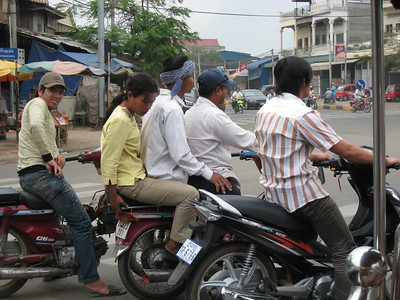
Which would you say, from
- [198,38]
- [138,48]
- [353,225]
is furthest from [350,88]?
[353,225]

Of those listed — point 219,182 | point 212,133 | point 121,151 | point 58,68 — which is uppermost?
point 58,68

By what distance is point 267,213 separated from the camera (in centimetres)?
319

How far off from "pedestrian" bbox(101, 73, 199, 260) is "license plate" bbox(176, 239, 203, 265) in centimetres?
50

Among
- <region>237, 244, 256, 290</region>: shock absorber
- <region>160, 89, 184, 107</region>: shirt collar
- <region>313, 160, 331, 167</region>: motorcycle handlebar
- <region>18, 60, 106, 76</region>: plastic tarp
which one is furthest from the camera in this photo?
<region>18, 60, 106, 76</region>: plastic tarp

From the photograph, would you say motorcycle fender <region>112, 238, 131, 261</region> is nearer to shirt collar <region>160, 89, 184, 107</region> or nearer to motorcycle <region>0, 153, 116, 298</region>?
motorcycle <region>0, 153, 116, 298</region>

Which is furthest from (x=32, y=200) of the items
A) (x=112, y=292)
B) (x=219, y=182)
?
(x=219, y=182)

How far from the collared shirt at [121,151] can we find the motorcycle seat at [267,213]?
0.85 metres

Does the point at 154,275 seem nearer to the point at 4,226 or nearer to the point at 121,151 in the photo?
the point at 121,151

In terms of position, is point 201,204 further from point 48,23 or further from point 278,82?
point 48,23

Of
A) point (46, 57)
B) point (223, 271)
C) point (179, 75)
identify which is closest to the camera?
point (223, 271)

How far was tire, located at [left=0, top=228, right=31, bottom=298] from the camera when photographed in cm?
383

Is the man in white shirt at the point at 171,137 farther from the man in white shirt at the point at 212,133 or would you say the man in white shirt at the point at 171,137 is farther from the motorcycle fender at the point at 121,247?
the motorcycle fender at the point at 121,247

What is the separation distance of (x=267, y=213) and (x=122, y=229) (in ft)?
3.72

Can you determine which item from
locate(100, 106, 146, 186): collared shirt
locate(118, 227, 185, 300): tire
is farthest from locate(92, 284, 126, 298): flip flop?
locate(100, 106, 146, 186): collared shirt
